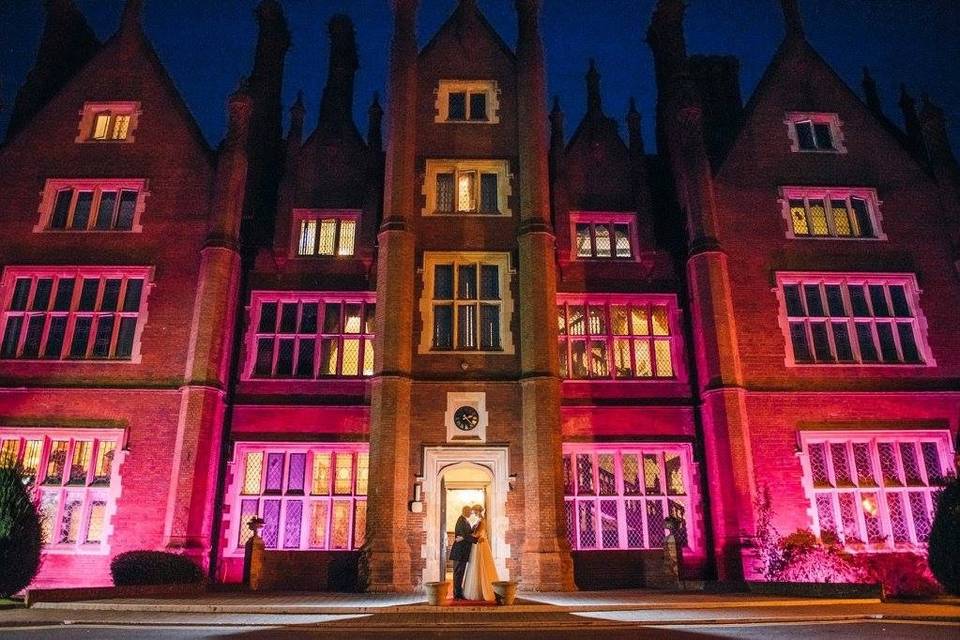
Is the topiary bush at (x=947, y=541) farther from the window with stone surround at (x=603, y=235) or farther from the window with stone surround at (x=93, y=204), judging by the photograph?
the window with stone surround at (x=93, y=204)

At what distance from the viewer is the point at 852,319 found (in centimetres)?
1866

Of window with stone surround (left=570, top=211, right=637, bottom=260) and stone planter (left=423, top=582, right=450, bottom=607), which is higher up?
window with stone surround (left=570, top=211, right=637, bottom=260)

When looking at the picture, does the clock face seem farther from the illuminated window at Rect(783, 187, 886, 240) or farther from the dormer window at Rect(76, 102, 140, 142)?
the dormer window at Rect(76, 102, 140, 142)

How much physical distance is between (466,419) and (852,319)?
11.4 metres

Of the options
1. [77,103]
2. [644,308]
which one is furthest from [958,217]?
[77,103]

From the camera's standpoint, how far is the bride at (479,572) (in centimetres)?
1177

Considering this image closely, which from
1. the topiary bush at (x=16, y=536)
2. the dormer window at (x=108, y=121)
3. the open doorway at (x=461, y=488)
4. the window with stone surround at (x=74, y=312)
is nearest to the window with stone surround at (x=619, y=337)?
the open doorway at (x=461, y=488)

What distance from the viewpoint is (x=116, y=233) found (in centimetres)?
1934

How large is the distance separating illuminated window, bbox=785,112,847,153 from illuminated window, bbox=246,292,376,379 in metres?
14.3

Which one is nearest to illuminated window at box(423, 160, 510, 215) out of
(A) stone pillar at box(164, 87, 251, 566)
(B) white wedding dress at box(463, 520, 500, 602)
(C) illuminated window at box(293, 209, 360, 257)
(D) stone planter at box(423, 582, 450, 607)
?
(C) illuminated window at box(293, 209, 360, 257)

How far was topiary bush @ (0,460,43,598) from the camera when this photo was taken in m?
13.3

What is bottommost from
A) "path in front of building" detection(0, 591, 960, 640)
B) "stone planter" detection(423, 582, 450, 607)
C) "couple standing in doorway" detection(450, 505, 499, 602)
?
"path in front of building" detection(0, 591, 960, 640)

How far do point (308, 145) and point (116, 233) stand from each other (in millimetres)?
6273

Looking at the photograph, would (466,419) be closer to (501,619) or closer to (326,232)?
(501,619)
